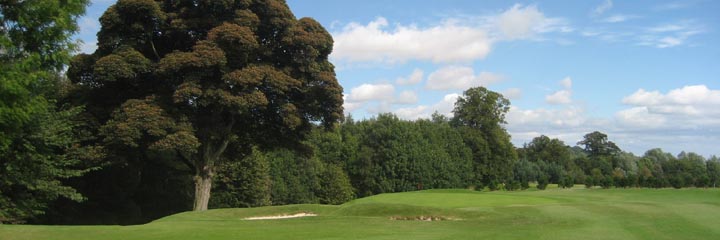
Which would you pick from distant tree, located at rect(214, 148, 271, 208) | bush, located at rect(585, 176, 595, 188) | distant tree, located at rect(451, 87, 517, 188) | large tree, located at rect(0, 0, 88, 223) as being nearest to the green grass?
large tree, located at rect(0, 0, 88, 223)

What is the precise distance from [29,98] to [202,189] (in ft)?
49.2

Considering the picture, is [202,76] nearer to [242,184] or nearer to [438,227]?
[438,227]

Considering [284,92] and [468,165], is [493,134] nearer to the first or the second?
[468,165]

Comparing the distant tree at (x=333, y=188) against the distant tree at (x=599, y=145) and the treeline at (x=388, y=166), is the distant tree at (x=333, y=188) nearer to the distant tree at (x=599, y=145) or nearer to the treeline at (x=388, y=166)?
the treeline at (x=388, y=166)

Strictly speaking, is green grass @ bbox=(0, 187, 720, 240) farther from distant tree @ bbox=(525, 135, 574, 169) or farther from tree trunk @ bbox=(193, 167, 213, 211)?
distant tree @ bbox=(525, 135, 574, 169)

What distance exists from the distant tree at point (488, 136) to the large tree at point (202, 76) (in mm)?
50791

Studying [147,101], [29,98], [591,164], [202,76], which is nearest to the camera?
[29,98]

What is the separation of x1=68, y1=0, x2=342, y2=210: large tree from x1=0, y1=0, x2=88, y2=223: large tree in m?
3.23

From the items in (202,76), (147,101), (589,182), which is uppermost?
(202,76)

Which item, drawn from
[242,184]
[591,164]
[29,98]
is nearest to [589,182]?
[242,184]

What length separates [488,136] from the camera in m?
78.8

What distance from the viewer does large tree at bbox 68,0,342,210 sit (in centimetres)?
2441

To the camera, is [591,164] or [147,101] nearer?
[147,101]

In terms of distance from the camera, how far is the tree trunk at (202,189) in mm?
28620
